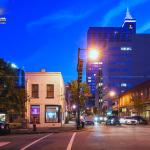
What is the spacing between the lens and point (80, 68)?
48969 mm

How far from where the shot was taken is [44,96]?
218 ft

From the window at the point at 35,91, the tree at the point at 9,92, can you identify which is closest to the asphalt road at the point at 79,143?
the tree at the point at 9,92

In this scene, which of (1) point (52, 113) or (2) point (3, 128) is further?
(1) point (52, 113)

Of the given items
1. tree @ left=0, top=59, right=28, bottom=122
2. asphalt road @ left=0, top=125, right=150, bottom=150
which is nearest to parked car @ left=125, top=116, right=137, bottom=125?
tree @ left=0, top=59, right=28, bottom=122

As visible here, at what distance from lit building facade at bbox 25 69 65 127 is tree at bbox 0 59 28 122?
7.45 meters

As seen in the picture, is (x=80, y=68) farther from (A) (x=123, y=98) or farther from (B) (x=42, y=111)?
(A) (x=123, y=98)

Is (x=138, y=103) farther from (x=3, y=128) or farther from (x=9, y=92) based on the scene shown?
(x=3, y=128)

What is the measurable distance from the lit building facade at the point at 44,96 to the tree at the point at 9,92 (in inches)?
293

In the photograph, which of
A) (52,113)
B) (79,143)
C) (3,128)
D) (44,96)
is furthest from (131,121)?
(79,143)

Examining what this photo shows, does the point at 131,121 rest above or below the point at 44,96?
below

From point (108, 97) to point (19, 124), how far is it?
139566 mm

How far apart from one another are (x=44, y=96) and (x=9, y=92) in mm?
10791

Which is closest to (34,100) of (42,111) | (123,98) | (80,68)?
(42,111)

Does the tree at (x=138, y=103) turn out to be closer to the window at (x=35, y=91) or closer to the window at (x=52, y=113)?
the window at (x=52, y=113)
